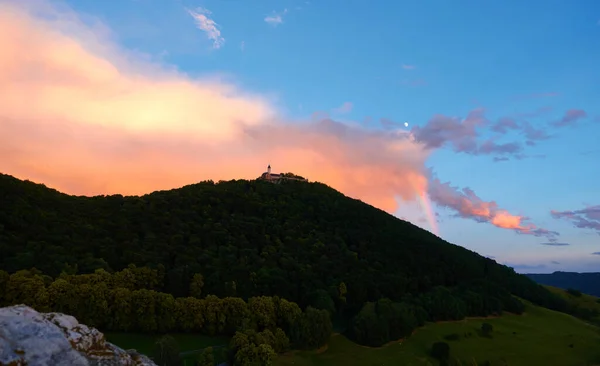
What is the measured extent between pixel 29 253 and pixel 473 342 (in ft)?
352

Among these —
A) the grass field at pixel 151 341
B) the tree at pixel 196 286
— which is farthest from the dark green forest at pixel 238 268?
the grass field at pixel 151 341

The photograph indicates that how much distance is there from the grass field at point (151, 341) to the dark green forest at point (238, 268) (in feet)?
5.79

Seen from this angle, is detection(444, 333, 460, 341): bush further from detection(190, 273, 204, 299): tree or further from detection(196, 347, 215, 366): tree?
detection(190, 273, 204, 299): tree

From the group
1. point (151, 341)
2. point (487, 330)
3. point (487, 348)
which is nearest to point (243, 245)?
point (151, 341)

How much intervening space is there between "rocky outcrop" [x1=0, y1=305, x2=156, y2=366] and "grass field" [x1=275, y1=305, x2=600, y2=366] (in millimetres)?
76161

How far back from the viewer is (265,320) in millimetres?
93562

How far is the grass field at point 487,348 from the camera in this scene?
91.2 meters

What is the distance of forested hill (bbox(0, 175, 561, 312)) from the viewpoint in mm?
106625

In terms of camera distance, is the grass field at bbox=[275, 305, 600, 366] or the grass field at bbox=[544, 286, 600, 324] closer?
the grass field at bbox=[275, 305, 600, 366]

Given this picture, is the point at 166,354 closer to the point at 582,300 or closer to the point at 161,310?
the point at 161,310

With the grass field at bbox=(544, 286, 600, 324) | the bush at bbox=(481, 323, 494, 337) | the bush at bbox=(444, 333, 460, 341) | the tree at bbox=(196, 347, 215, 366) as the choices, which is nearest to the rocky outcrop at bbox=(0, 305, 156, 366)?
the tree at bbox=(196, 347, 215, 366)

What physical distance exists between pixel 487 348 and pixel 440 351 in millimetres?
14460

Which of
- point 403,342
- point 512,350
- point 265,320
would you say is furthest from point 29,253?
point 512,350

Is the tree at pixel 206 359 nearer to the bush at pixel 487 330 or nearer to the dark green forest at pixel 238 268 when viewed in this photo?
the dark green forest at pixel 238 268
